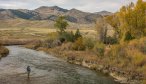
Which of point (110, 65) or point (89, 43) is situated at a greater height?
point (89, 43)

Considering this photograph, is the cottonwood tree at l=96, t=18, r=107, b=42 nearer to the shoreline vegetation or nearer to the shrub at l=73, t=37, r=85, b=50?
the shrub at l=73, t=37, r=85, b=50

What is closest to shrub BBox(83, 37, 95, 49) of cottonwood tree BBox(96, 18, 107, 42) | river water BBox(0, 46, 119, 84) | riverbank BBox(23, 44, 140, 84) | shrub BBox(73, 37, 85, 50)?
shrub BBox(73, 37, 85, 50)

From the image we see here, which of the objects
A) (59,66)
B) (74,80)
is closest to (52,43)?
(59,66)

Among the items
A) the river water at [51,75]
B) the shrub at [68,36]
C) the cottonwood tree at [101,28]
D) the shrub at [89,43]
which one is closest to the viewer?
the river water at [51,75]

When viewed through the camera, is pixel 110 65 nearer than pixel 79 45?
Yes

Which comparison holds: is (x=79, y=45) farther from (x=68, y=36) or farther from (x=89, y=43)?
(x=68, y=36)

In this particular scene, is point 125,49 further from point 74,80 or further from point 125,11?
point 125,11

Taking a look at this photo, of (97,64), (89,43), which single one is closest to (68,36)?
(89,43)

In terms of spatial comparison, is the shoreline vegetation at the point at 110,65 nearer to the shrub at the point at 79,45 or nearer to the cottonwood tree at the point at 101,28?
the shrub at the point at 79,45

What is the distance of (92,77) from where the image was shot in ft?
183

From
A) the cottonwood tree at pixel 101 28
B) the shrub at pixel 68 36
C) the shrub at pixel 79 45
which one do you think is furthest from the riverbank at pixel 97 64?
the cottonwood tree at pixel 101 28

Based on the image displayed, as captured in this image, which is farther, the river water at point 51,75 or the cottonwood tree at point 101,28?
the cottonwood tree at point 101,28

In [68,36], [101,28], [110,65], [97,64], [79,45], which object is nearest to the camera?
[110,65]

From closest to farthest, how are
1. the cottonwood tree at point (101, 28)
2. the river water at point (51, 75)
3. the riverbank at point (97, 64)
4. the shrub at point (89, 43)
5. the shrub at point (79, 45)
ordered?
the river water at point (51, 75), the riverbank at point (97, 64), the shrub at point (89, 43), the shrub at point (79, 45), the cottonwood tree at point (101, 28)
